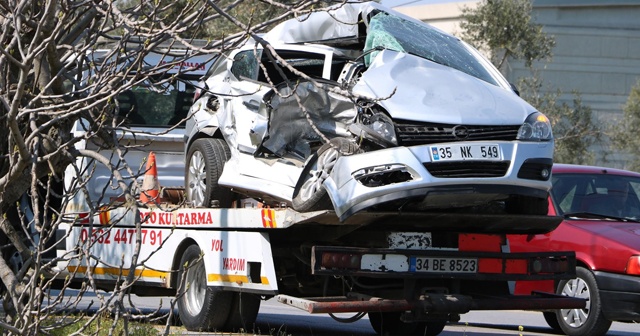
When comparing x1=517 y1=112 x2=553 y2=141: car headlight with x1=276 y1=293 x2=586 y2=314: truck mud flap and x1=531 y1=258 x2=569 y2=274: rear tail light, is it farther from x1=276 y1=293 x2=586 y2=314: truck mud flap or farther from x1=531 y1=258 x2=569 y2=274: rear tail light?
x1=276 y1=293 x2=586 y2=314: truck mud flap

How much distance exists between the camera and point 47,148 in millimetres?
6562

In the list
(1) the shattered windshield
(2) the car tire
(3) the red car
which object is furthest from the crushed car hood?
(2) the car tire

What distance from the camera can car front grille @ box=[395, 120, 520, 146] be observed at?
8180mm

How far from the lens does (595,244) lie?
10992mm

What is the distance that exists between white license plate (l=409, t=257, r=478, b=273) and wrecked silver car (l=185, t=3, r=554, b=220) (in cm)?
39

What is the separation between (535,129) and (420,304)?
1581mm

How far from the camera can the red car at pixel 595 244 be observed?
10.7 metres

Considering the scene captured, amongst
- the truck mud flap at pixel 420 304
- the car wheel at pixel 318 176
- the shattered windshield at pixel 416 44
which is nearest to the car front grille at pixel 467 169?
the car wheel at pixel 318 176

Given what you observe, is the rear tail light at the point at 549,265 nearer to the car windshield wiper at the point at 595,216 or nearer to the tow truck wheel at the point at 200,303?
the car windshield wiper at the point at 595,216

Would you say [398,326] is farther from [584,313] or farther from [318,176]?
[318,176]

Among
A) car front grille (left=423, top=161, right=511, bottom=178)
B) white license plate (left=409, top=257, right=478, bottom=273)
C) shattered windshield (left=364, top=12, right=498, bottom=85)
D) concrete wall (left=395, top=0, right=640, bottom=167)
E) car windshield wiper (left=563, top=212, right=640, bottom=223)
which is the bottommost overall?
white license plate (left=409, top=257, right=478, bottom=273)

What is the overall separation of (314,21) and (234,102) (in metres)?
1.03

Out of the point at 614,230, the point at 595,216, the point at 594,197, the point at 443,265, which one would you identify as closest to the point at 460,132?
the point at 443,265

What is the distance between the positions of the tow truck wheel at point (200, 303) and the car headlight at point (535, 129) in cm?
289
